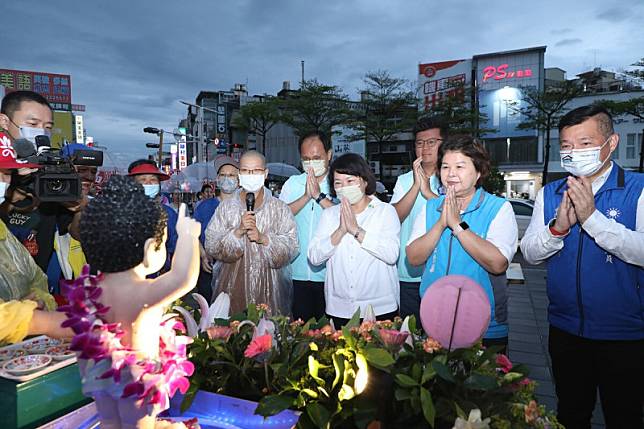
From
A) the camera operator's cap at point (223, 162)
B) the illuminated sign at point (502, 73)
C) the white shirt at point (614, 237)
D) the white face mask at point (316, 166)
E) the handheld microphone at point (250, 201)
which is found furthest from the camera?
the illuminated sign at point (502, 73)

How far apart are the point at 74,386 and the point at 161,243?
25.8 inches

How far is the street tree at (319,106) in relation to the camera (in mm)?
26625

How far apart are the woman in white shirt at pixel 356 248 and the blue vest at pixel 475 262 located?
0.37m

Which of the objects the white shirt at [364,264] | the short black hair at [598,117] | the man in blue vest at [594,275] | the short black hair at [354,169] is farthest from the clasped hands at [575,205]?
the short black hair at [354,169]

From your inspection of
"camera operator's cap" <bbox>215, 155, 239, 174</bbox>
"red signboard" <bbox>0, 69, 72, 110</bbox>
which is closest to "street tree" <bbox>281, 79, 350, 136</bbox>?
"red signboard" <bbox>0, 69, 72, 110</bbox>

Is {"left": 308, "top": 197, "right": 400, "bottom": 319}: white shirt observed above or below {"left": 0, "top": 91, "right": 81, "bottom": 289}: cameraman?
below

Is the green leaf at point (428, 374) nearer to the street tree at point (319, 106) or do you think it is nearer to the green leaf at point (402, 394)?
the green leaf at point (402, 394)

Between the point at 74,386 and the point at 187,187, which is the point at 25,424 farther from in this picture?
the point at 187,187

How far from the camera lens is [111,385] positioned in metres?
1.05

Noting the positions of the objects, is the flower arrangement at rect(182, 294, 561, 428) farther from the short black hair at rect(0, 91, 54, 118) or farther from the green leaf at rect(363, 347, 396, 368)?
the short black hair at rect(0, 91, 54, 118)

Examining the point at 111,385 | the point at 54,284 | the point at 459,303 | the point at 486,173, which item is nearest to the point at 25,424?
the point at 111,385

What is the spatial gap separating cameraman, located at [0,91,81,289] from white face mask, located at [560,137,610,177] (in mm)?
2992

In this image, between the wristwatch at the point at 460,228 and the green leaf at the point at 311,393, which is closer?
the green leaf at the point at 311,393

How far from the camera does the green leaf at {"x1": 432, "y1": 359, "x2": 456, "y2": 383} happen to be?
4.00ft
